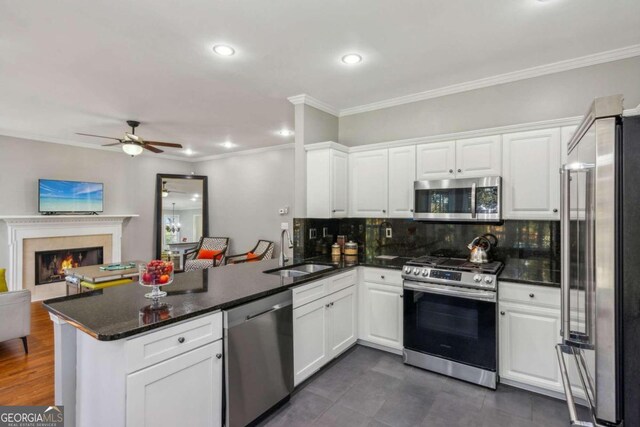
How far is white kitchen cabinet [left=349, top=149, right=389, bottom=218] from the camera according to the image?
345 cm

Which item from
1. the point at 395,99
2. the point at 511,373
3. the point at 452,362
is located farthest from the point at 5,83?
the point at 511,373

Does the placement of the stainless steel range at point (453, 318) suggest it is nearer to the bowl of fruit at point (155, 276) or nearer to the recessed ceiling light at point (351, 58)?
the recessed ceiling light at point (351, 58)

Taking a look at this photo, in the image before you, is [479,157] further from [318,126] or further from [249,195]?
[249,195]

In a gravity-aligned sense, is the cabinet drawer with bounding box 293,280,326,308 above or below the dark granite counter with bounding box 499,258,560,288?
below

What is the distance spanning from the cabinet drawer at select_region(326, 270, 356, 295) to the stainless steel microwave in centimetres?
87

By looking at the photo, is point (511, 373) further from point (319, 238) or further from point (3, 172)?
point (3, 172)

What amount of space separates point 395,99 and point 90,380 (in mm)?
3542

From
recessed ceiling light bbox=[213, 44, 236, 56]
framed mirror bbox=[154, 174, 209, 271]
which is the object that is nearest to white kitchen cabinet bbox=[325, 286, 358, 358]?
recessed ceiling light bbox=[213, 44, 236, 56]

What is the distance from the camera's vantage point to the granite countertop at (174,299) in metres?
1.47

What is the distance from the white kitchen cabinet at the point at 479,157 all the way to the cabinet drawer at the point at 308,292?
1.67 metres

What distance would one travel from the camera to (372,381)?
266cm

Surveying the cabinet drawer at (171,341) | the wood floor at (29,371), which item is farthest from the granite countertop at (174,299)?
the wood floor at (29,371)

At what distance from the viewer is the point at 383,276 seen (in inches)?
121

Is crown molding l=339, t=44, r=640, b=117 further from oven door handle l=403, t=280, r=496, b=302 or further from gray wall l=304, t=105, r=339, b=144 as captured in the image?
oven door handle l=403, t=280, r=496, b=302
